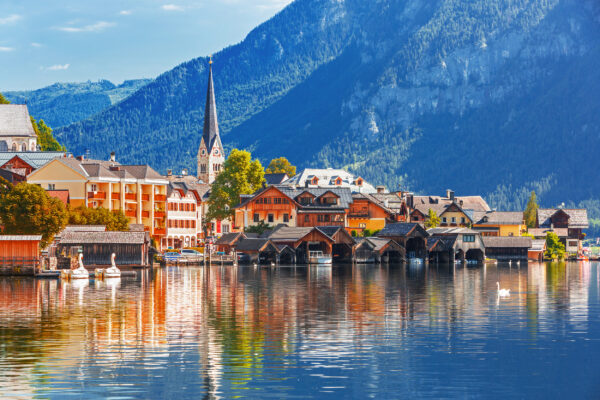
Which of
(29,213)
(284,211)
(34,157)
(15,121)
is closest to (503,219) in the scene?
(284,211)

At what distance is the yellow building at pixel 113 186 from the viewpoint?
13425 cm

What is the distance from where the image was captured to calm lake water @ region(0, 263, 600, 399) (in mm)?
32125

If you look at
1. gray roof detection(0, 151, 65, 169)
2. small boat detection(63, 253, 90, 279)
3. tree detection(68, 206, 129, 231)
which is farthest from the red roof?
small boat detection(63, 253, 90, 279)

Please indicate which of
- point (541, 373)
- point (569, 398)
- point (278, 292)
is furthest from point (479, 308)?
point (569, 398)

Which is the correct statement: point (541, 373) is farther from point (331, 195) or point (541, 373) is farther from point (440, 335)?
point (331, 195)

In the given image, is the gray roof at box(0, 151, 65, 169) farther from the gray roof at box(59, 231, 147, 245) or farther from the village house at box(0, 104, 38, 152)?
the gray roof at box(59, 231, 147, 245)

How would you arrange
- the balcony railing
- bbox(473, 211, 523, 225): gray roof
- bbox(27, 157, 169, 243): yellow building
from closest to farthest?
1. bbox(27, 157, 169, 243): yellow building
2. the balcony railing
3. bbox(473, 211, 523, 225): gray roof

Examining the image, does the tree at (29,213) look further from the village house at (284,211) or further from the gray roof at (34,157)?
the village house at (284,211)

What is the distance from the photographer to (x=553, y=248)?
189 meters

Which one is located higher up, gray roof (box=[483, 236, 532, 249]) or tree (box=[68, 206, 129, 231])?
tree (box=[68, 206, 129, 231])

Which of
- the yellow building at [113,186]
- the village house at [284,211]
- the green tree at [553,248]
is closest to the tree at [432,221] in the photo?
the green tree at [553,248]

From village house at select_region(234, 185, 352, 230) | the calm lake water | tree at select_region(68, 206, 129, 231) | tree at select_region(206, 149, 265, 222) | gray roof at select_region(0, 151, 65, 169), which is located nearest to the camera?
the calm lake water

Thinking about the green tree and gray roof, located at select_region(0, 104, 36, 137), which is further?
the green tree

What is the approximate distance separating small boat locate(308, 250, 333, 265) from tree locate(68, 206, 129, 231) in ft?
96.2
